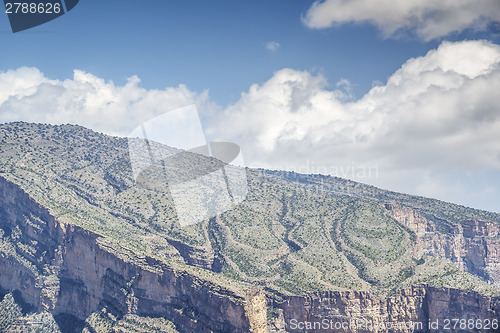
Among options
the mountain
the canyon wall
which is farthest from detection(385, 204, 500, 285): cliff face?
the canyon wall

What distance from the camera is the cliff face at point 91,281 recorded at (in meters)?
94.8

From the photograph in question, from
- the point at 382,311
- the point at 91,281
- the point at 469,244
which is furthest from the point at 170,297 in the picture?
the point at 469,244

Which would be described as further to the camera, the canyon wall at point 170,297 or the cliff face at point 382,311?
the cliff face at point 382,311

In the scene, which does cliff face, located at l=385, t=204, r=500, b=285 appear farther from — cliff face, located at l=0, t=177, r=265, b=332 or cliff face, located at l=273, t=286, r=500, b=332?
cliff face, located at l=0, t=177, r=265, b=332

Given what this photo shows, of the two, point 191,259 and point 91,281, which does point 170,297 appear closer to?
point 91,281

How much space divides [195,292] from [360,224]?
2286 inches

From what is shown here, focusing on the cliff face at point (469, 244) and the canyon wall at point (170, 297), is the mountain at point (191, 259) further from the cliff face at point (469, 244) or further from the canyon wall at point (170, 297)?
the cliff face at point (469, 244)

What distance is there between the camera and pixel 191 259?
13075cm

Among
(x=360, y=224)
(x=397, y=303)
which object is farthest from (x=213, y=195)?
(x=397, y=303)

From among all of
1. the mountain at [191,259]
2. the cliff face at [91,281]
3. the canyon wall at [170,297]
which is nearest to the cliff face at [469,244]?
the mountain at [191,259]

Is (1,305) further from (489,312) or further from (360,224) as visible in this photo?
(489,312)

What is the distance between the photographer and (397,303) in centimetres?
10444

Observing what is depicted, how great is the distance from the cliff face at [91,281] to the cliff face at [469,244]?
351ft

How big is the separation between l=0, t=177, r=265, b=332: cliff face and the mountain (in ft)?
0.81
